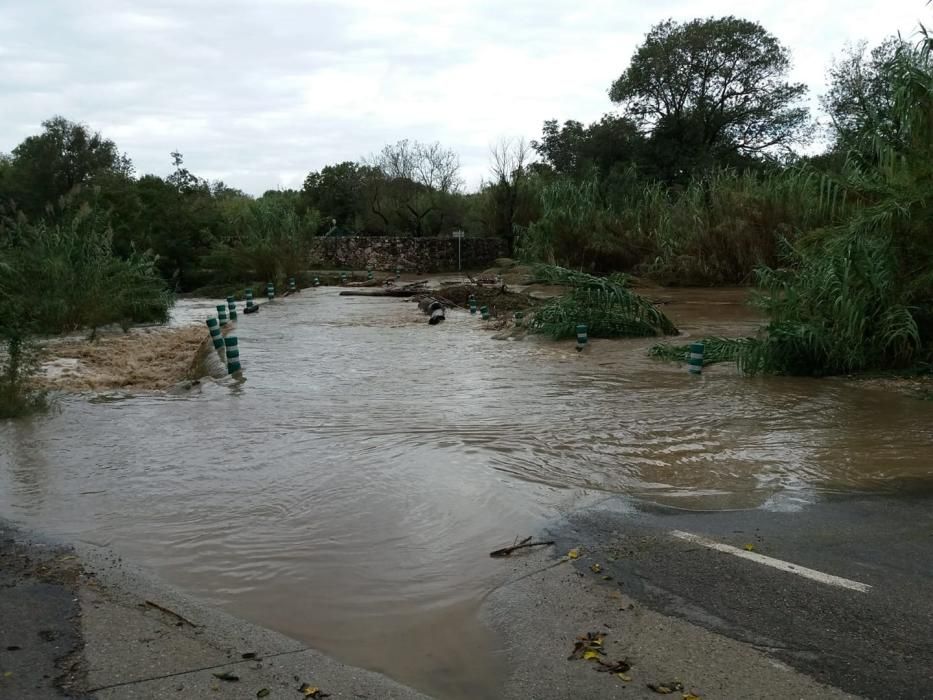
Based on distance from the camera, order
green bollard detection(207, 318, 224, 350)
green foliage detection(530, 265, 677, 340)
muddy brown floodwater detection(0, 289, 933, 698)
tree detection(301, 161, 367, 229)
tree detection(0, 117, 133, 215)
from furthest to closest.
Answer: tree detection(301, 161, 367, 229) → tree detection(0, 117, 133, 215) → green foliage detection(530, 265, 677, 340) → green bollard detection(207, 318, 224, 350) → muddy brown floodwater detection(0, 289, 933, 698)

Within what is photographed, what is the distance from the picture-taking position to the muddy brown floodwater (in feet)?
15.0

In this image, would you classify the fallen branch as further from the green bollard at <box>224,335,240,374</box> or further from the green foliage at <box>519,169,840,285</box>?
the green foliage at <box>519,169,840,285</box>

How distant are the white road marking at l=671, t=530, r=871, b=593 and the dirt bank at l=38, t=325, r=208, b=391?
9.21m

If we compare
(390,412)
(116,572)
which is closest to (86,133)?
(390,412)

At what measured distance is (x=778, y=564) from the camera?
183 inches

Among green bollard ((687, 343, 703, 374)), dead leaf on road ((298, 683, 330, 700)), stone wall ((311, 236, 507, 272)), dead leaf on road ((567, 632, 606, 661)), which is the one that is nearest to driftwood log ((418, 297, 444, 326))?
green bollard ((687, 343, 703, 374))

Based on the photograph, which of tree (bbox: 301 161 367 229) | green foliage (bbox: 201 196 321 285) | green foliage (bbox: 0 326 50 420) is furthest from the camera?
tree (bbox: 301 161 367 229)

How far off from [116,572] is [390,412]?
5245mm

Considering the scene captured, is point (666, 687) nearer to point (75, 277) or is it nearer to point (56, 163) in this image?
point (75, 277)

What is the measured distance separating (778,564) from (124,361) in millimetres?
13944

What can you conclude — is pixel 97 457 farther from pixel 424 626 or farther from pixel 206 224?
pixel 206 224

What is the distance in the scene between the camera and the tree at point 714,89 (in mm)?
45719

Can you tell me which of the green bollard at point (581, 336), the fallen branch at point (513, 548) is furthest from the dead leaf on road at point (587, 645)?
the green bollard at point (581, 336)

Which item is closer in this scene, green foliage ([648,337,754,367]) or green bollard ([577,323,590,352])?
green foliage ([648,337,754,367])
